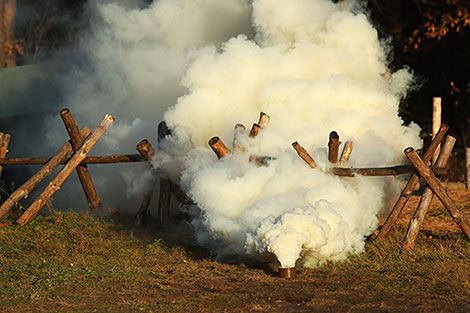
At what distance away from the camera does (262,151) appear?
942cm

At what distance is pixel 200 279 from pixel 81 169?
4.54m

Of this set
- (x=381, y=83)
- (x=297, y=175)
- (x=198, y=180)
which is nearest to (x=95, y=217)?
(x=198, y=180)

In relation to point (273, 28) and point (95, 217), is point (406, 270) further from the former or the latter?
point (95, 217)

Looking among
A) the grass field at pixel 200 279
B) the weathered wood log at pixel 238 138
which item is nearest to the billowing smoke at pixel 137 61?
the weathered wood log at pixel 238 138

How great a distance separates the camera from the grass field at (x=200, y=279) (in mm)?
6512

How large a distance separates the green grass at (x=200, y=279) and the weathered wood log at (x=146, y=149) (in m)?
1.34

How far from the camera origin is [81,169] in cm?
1150

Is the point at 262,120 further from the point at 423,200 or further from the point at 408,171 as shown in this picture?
the point at 423,200

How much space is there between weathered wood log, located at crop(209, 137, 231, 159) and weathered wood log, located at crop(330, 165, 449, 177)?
4.82ft

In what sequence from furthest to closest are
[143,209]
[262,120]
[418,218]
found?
[143,209] → [262,120] → [418,218]

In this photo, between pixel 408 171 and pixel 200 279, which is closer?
pixel 200 279

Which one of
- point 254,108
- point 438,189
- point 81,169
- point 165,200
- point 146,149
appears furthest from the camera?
point 81,169

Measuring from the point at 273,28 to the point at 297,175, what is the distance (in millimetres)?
3161

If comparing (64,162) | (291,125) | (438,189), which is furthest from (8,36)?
(438,189)
